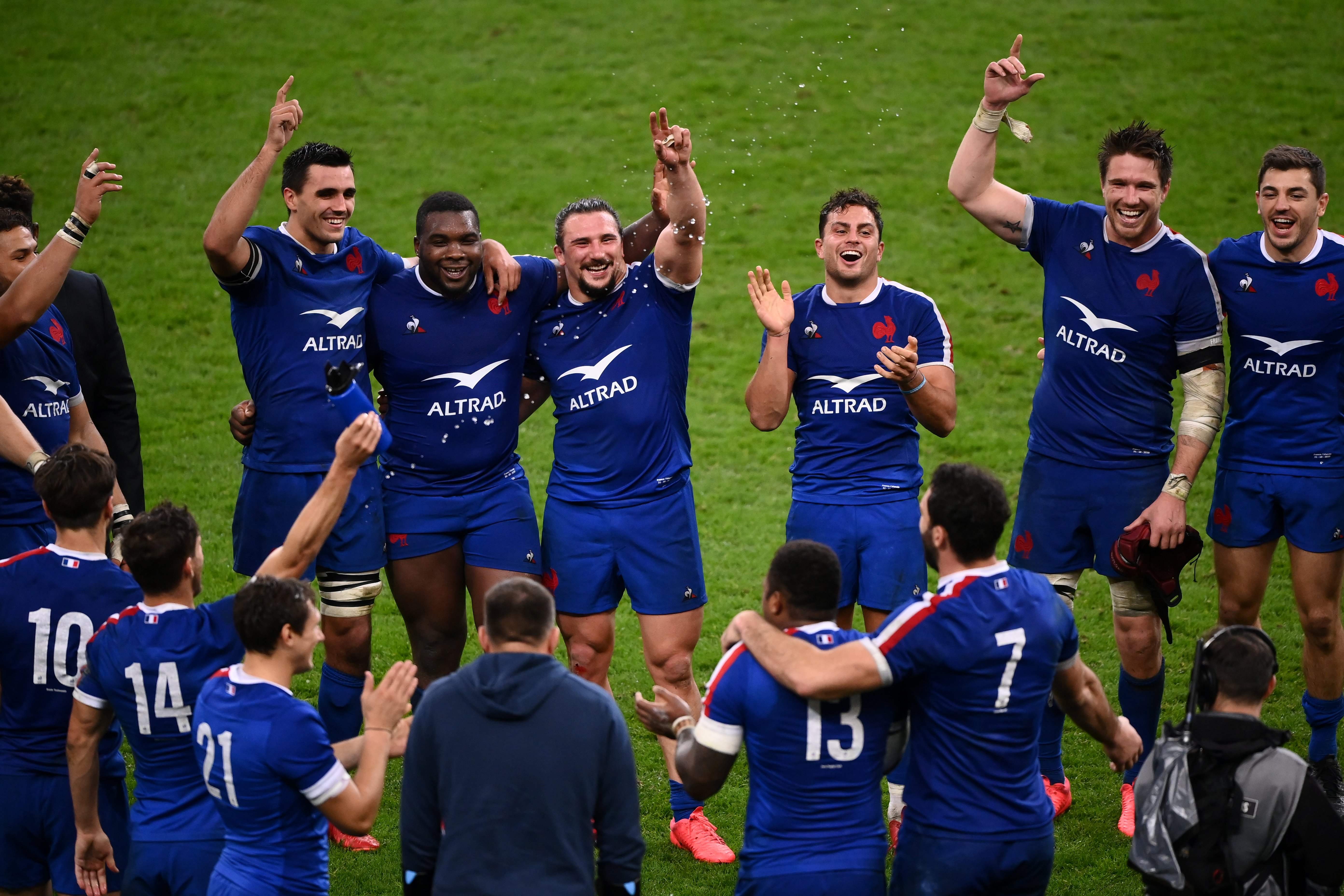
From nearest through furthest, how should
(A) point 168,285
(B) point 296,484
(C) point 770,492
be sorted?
(B) point 296,484 < (C) point 770,492 < (A) point 168,285

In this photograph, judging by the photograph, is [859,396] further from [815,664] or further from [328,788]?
[328,788]

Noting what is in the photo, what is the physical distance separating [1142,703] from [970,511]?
2.87m

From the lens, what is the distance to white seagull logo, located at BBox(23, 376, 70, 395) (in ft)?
19.8

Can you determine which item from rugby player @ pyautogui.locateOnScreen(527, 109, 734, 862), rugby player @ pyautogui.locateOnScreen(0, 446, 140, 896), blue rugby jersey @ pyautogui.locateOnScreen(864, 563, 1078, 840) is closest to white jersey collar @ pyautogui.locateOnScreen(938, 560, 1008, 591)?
blue rugby jersey @ pyautogui.locateOnScreen(864, 563, 1078, 840)

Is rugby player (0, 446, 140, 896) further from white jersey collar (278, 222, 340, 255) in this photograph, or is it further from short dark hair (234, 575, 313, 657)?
white jersey collar (278, 222, 340, 255)

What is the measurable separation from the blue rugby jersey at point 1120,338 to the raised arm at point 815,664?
2746 millimetres

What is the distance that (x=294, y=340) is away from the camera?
19.7 feet

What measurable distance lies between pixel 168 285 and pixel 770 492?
7.51 metres

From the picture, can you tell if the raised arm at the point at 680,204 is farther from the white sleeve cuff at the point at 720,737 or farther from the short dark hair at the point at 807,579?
the white sleeve cuff at the point at 720,737

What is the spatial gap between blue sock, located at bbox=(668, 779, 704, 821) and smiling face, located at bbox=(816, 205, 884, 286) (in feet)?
8.39

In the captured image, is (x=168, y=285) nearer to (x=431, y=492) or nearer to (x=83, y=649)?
(x=431, y=492)

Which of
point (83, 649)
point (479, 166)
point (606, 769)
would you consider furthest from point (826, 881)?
point (479, 166)

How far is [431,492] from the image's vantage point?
6.16 meters

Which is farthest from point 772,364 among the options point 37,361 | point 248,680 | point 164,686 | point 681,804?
point 37,361
